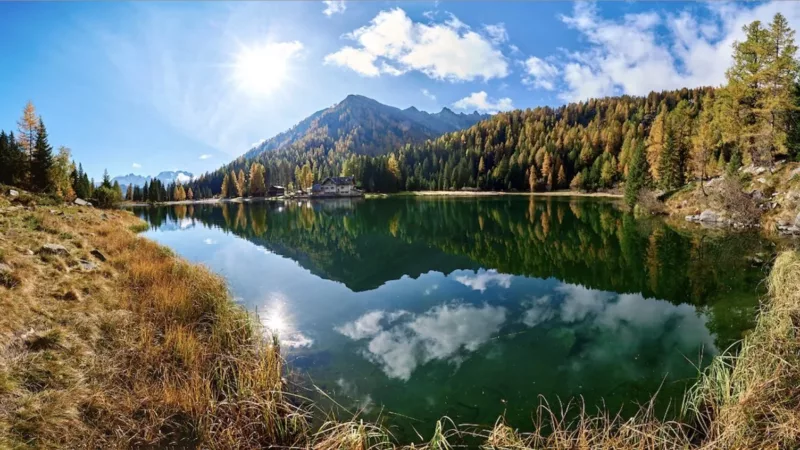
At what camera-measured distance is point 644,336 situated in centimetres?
1382

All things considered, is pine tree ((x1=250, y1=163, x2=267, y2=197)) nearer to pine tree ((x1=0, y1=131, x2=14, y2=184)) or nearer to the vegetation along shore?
pine tree ((x1=0, y1=131, x2=14, y2=184))

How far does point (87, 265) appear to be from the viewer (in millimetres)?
14562

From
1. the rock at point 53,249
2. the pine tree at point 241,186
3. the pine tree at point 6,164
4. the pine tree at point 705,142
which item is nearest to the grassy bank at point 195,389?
the rock at point 53,249

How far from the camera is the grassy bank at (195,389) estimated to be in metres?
6.39

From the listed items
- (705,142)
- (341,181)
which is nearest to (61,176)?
(341,181)

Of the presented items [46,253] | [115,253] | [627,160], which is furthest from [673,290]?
[627,160]

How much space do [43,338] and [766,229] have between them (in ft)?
167

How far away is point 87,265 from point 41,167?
6425 centimetres

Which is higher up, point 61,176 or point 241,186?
point 241,186

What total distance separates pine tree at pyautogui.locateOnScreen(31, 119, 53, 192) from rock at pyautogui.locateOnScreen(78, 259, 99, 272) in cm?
6066

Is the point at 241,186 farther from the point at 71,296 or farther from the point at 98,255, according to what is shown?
the point at 71,296

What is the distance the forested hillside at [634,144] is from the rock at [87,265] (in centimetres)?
6370

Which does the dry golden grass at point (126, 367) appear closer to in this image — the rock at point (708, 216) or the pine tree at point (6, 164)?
the rock at point (708, 216)

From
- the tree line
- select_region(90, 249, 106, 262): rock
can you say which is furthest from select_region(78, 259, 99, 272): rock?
the tree line
